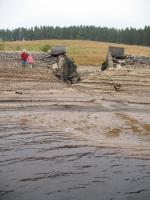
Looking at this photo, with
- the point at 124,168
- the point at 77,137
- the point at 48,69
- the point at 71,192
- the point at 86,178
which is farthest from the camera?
the point at 48,69

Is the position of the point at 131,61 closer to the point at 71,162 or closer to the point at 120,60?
the point at 120,60

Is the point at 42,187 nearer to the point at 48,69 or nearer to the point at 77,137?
the point at 77,137

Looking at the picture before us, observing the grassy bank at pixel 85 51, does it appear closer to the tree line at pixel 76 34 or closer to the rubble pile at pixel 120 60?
the rubble pile at pixel 120 60

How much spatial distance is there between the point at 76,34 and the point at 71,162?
14168 centimetres

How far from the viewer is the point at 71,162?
8.02 m

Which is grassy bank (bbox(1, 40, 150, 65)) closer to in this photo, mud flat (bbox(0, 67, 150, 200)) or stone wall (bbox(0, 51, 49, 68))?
stone wall (bbox(0, 51, 49, 68))

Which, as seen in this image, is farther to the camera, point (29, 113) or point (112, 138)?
point (29, 113)

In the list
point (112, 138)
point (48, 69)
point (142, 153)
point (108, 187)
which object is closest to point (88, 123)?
point (112, 138)

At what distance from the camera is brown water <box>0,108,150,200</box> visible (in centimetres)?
639

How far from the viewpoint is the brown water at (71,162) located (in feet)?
21.0

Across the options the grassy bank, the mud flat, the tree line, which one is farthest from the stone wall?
Answer: the tree line

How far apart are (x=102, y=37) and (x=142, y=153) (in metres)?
144

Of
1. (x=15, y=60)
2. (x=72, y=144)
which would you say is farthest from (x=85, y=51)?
(x=72, y=144)

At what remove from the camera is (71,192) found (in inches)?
249
